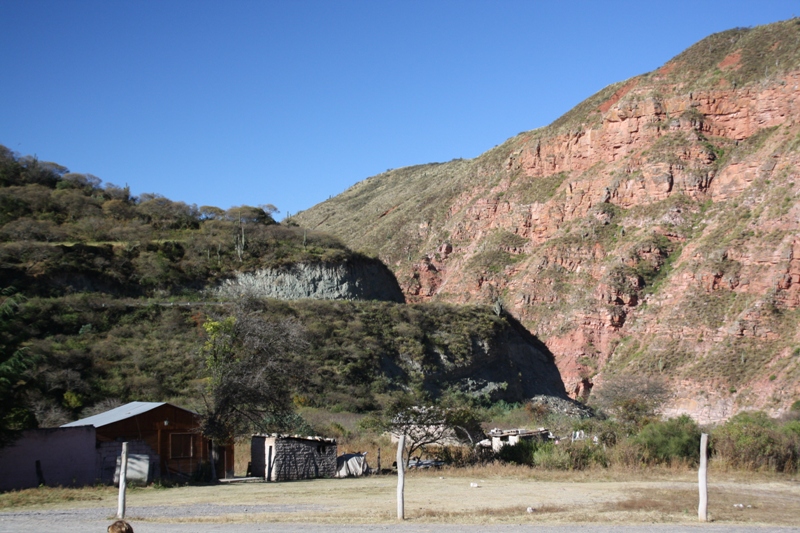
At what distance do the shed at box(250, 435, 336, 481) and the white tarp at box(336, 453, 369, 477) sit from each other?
28 centimetres

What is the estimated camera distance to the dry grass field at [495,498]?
1645 centimetres

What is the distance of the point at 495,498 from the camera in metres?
20.0

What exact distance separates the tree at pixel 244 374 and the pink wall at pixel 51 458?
423 cm

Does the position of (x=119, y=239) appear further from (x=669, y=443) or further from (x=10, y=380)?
(x=669, y=443)

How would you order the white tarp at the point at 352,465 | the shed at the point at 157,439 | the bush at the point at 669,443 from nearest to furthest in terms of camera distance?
1. the shed at the point at 157,439
2. the bush at the point at 669,443
3. the white tarp at the point at 352,465

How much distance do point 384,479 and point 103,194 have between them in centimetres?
5190

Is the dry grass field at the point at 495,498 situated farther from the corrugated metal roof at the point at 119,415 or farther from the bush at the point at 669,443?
the corrugated metal roof at the point at 119,415

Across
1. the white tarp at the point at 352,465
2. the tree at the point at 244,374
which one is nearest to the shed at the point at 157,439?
the tree at the point at 244,374

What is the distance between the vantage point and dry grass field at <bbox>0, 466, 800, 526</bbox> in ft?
54.0

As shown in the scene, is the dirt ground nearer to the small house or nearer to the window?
the window

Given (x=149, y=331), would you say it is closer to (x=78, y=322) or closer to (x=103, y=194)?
(x=78, y=322)

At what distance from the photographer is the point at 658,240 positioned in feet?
270

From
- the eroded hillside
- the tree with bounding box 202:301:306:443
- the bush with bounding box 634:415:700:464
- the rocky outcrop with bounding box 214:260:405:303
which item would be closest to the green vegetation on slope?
the rocky outcrop with bounding box 214:260:405:303

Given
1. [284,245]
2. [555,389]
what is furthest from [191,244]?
[555,389]
